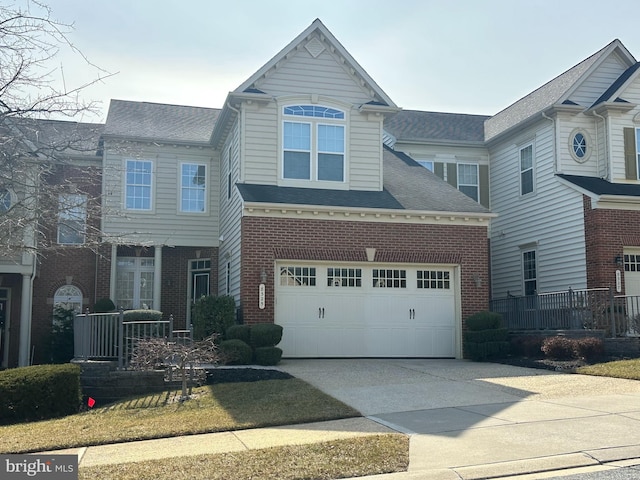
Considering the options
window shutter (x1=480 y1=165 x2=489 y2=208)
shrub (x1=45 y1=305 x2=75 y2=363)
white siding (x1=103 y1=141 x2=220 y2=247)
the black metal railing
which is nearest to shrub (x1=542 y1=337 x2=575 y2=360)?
the black metal railing

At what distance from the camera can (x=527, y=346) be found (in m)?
17.7

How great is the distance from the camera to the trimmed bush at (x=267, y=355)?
659 inches

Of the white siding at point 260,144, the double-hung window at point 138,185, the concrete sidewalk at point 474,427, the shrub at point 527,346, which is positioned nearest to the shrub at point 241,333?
the concrete sidewalk at point 474,427

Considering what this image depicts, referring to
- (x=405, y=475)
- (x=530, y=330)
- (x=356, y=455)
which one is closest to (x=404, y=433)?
(x=356, y=455)

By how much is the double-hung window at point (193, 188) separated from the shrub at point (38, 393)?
454 inches

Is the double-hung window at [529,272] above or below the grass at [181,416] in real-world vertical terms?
above

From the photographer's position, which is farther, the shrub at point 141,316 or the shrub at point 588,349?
the shrub at point 141,316

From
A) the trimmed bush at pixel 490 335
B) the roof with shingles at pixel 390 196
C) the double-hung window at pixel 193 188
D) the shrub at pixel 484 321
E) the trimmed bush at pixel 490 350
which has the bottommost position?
the trimmed bush at pixel 490 350

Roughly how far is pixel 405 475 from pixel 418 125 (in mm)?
21471

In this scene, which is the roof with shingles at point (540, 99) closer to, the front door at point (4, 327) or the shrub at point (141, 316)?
the shrub at point (141, 316)

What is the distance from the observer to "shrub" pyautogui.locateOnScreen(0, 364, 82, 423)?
39.7ft

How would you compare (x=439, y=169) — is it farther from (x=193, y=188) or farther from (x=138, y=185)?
(x=138, y=185)

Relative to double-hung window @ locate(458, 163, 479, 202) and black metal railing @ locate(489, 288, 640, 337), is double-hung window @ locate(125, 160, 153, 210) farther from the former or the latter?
black metal railing @ locate(489, 288, 640, 337)

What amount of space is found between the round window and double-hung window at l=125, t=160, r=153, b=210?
524 inches
